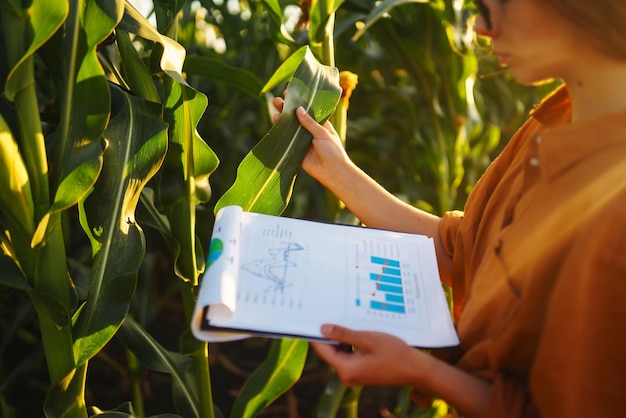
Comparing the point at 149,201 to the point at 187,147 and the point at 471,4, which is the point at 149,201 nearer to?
the point at 187,147

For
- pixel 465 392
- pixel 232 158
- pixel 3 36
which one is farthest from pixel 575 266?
pixel 232 158

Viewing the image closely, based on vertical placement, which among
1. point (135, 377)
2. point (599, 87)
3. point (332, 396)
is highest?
point (599, 87)

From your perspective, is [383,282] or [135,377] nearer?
[383,282]

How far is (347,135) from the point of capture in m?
2.10

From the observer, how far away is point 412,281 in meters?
0.84

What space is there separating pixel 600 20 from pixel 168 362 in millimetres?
906

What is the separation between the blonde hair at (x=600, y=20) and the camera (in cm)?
64

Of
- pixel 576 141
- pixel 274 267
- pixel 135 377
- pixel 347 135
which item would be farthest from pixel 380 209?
pixel 347 135

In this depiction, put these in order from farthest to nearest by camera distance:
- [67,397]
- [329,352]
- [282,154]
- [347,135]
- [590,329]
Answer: [347,135] < [282,154] < [67,397] < [329,352] < [590,329]

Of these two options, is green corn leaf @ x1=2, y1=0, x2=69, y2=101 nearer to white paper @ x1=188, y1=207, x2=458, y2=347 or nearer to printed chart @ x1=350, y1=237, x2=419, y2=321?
white paper @ x1=188, y1=207, x2=458, y2=347

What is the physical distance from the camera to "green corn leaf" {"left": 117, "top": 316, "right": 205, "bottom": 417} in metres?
1.18

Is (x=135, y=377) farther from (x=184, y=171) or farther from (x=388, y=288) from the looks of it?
(x=388, y=288)

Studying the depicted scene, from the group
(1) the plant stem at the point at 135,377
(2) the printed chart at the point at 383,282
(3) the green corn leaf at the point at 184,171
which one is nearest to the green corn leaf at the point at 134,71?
(3) the green corn leaf at the point at 184,171

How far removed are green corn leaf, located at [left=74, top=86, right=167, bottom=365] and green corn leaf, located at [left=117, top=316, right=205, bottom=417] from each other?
0.25 meters
